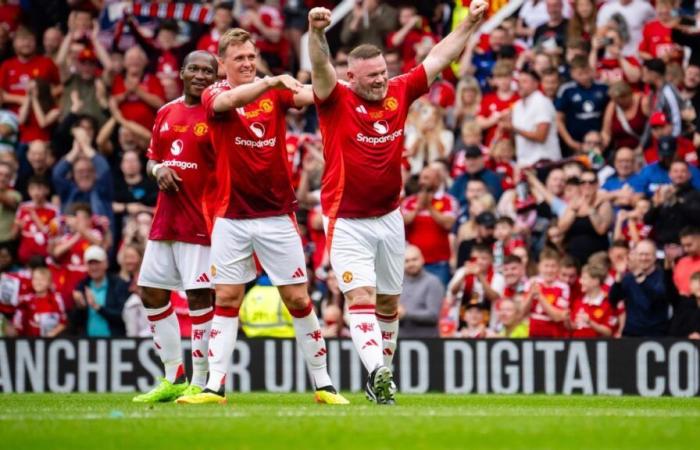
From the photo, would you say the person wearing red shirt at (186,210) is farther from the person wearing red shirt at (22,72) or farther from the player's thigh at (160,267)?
the person wearing red shirt at (22,72)

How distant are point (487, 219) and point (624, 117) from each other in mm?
2482

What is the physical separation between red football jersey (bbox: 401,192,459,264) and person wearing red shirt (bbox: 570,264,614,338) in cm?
226

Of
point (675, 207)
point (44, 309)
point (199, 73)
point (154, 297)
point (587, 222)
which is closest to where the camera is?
point (199, 73)

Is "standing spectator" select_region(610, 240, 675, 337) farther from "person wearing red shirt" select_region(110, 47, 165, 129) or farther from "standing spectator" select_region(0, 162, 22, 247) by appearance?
"standing spectator" select_region(0, 162, 22, 247)

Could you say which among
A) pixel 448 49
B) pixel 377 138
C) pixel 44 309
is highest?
pixel 448 49

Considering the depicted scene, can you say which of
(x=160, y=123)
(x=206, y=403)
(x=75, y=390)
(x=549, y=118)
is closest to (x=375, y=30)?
(x=549, y=118)

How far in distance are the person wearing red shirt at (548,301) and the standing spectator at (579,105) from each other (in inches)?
114

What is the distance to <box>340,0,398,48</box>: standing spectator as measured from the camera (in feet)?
74.3

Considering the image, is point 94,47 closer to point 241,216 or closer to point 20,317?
point 20,317

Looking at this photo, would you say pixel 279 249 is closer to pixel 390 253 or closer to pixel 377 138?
pixel 390 253

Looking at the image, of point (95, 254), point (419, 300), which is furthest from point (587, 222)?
point (95, 254)

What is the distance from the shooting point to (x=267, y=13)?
914 inches

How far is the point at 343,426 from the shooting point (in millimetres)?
9742

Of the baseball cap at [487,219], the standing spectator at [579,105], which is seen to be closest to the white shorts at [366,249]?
the baseball cap at [487,219]
